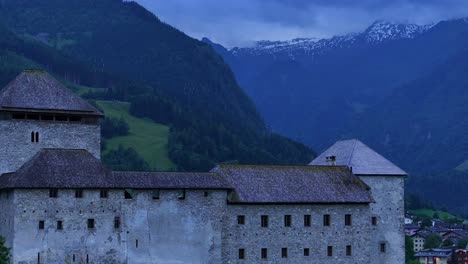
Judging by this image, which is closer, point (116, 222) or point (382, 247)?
point (116, 222)

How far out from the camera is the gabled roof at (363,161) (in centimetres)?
10406

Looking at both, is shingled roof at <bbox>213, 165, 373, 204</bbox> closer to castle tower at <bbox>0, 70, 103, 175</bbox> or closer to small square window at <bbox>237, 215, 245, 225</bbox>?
small square window at <bbox>237, 215, 245, 225</bbox>

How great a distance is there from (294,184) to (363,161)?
9933mm

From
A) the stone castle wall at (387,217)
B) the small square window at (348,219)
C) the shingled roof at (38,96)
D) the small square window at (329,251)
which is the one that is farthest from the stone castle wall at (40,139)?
the stone castle wall at (387,217)

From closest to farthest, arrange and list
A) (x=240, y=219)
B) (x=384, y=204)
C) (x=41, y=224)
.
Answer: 1. (x=41, y=224)
2. (x=240, y=219)
3. (x=384, y=204)

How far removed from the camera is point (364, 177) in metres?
104

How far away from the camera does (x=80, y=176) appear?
290 feet

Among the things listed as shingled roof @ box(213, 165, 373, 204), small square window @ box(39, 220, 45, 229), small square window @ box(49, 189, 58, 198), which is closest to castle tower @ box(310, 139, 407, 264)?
shingled roof @ box(213, 165, 373, 204)

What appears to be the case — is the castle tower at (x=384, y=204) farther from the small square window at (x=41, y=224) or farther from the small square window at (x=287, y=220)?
the small square window at (x=41, y=224)

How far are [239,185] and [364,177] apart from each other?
49.1 ft

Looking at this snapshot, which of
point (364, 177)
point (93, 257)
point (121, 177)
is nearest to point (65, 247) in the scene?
point (93, 257)

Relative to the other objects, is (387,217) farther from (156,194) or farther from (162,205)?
(156,194)

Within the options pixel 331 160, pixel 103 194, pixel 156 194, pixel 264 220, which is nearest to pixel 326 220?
pixel 264 220

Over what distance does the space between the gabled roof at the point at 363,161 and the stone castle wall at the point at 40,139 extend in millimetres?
28135
